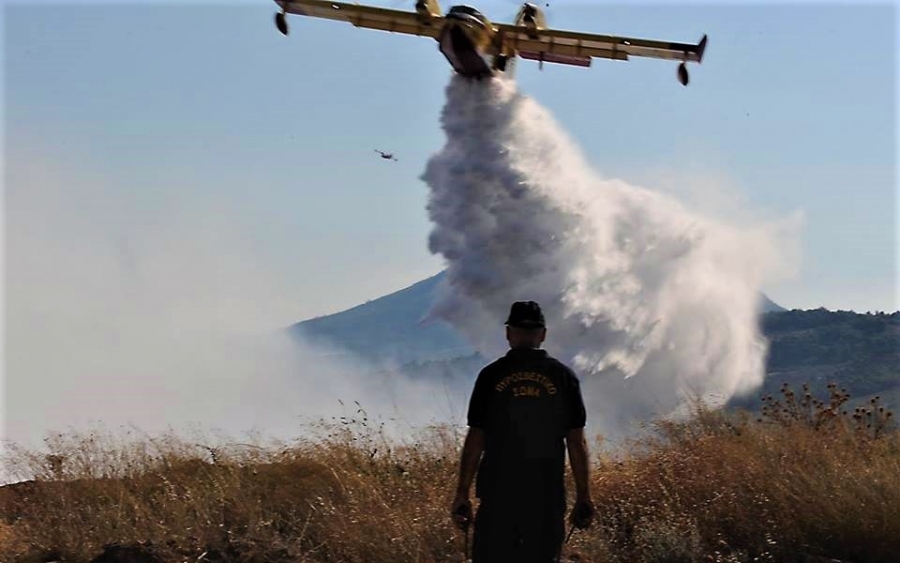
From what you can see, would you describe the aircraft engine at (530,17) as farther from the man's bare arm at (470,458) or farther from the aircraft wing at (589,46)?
the man's bare arm at (470,458)

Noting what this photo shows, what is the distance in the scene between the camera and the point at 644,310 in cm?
2519

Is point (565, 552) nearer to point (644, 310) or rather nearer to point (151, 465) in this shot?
point (151, 465)

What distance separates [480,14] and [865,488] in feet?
43.5

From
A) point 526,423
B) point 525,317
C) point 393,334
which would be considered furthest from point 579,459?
point 393,334

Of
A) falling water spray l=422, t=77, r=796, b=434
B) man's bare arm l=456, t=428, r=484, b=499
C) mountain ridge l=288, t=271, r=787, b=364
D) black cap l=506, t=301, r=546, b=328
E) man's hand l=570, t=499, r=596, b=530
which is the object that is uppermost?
mountain ridge l=288, t=271, r=787, b=364

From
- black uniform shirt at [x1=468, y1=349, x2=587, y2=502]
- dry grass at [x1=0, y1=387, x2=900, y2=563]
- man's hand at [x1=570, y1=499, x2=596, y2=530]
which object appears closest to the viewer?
black uniform shirt at [x1=468, y1=349, x2=587, y2=502]

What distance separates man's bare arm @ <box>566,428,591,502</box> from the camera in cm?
601

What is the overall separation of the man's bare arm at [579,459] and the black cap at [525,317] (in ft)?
2.05

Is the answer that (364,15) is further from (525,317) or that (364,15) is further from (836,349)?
(836,349)

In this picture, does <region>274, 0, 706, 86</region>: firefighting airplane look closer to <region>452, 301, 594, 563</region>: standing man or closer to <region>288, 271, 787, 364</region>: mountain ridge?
<region>452, 301, 594, 563</region>: standing man

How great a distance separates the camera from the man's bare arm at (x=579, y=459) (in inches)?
237

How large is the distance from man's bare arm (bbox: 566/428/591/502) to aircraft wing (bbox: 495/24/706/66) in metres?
15.2

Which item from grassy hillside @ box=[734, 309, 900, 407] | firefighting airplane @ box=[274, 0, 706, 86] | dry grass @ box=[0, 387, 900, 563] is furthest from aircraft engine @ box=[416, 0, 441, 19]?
grassy hillside @ box=[734, 309, 900, 407]

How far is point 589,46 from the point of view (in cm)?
2055
